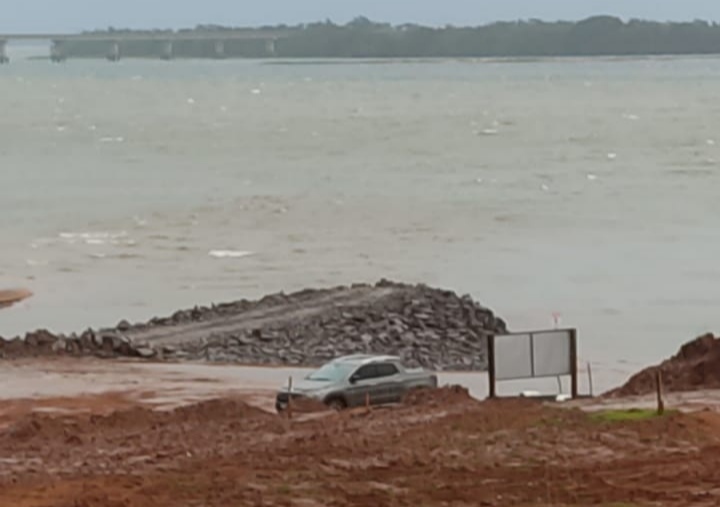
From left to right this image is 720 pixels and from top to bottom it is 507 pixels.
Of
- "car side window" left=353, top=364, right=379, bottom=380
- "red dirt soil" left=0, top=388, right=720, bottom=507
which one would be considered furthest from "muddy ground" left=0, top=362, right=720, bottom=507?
"car side window" left=353, top=364, right=379, bottom=380

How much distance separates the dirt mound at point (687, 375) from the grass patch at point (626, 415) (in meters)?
3.81

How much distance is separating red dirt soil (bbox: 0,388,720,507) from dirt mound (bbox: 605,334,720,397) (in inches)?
150

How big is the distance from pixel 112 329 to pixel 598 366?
39.8ft

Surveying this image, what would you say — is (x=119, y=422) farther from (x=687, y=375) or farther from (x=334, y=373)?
(x=687, y=375)

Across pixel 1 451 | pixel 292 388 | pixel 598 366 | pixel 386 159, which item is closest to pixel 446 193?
pixel 386 159

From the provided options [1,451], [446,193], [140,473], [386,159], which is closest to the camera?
[140,473]

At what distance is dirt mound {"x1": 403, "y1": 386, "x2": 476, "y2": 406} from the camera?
23.2 m

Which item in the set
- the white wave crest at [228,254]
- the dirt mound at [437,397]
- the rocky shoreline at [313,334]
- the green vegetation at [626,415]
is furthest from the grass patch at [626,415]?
the white wave crest at [228,254]

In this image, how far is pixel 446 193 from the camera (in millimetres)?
85125

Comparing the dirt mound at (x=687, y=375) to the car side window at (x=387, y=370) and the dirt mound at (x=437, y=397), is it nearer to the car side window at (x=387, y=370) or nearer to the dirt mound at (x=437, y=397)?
the dirt mound at (x=437, y=397)

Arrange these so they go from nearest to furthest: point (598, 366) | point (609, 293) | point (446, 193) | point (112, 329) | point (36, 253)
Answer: point (598, 366), point (112, 329), point (609, 293), point (36, 253), point (446, 193)

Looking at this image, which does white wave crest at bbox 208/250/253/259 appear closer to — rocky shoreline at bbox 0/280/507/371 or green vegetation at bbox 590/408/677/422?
rocky shoreline at bbox 0/280/507/371

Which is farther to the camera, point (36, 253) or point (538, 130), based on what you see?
point (538, 130)

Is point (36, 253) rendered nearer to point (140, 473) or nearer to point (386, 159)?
point (140, 473)
